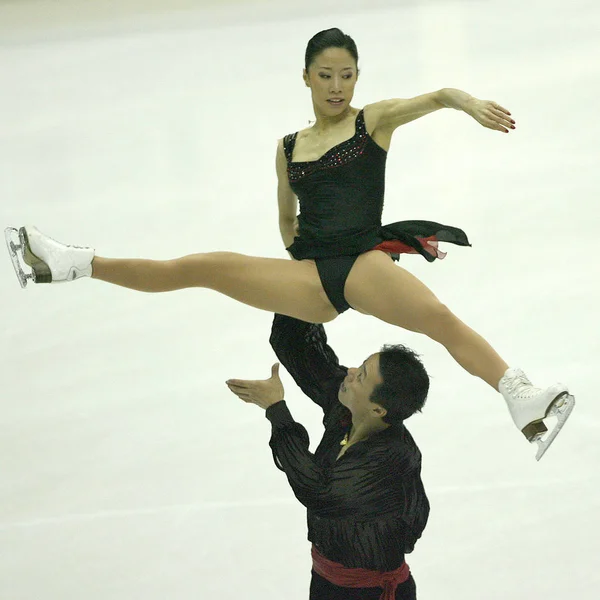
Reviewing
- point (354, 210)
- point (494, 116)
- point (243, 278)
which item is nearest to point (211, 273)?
point (243, 278)

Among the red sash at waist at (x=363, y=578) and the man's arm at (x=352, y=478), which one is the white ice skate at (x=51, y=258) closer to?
the man's arm at (x=352, y=478)

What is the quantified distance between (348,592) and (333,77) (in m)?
1.57

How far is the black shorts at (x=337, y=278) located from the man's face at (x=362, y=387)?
0.27 meters

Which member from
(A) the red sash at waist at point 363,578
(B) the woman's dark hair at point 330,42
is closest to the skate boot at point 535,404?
(A) the red sash at waist at point 363,578

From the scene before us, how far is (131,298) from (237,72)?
2.89 meters

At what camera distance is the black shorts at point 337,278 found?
345 cm

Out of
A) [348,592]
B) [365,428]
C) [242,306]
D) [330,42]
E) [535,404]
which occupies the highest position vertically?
[330,42]

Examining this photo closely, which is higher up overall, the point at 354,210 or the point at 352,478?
the point at 354,210

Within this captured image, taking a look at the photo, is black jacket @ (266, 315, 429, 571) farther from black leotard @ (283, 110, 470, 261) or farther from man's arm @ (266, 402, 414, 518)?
black leotard @ (283, 110, 470, 261)

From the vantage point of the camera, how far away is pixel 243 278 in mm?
3508

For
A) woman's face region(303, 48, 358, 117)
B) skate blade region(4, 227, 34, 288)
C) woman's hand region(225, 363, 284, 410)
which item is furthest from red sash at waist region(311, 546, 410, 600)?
woman's face region(303, 48, 358, 117)

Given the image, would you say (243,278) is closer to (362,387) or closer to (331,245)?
(331,245)

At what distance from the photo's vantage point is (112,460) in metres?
4.69

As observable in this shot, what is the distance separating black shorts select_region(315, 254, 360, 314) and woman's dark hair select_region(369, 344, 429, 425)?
30cm
